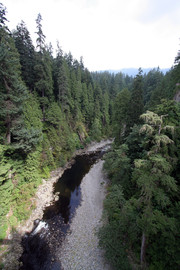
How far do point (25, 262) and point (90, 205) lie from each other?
302 inches

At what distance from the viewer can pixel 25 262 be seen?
31.0 ft

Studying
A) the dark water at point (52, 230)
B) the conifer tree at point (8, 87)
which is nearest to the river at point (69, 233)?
the dark water at point (52, 230)

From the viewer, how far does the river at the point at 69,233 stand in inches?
370

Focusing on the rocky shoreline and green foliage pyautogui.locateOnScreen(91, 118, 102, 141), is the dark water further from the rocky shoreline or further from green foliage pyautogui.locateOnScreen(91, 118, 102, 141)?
green foliage pyautogui.locateOnScreen(91, 118, 102, 141)

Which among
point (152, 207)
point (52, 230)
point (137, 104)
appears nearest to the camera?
point (152, 207)

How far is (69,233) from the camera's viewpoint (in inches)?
459

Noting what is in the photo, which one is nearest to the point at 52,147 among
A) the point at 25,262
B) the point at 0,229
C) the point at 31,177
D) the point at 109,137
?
the point at 31,177

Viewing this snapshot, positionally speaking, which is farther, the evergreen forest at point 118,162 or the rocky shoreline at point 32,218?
the rocky shoreline at point 32,218

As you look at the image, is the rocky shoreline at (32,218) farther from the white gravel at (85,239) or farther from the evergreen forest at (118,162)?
the white gravel at (85,239)

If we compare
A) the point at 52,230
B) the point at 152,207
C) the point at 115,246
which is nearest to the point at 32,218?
the point at 52,230

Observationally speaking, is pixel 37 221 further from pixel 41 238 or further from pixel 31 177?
pixel 31 177

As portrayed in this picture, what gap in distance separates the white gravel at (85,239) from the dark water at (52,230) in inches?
25.5

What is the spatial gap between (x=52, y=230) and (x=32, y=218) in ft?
8.57

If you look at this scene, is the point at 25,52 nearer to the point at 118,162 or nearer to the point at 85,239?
the point at 118,162
